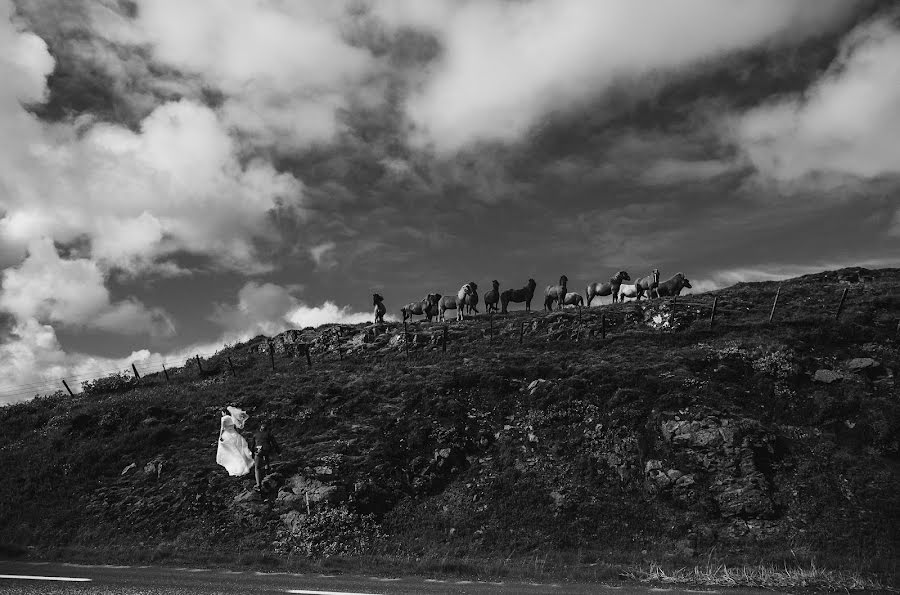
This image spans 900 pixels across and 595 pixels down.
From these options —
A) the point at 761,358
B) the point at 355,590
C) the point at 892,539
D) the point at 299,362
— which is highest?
the point at 299,362

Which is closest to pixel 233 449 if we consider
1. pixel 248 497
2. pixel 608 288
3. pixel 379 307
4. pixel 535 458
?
pixel 248 497

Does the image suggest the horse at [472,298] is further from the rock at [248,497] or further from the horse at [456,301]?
the rock at [248,497]

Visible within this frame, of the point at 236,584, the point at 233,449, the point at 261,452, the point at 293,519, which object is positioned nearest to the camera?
the point at 236,584

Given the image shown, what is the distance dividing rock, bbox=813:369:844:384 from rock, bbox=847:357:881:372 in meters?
1.32

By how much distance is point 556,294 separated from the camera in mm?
55281

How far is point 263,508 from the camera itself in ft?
80.4

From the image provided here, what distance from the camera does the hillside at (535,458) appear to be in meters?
21.1

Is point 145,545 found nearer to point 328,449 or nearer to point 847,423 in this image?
point 328,449

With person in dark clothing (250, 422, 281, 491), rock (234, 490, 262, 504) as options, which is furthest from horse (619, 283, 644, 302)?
rock (234, 490, 262, 504)

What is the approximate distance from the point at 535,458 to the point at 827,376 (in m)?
16.8

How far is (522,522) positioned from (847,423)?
1692 centimetres

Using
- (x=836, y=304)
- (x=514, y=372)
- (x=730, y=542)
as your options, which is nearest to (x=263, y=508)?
(x=514, y=372)

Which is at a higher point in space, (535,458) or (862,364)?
(862,364)

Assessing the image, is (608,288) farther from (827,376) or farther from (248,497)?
(248,497)
